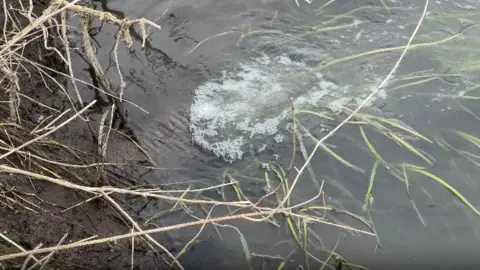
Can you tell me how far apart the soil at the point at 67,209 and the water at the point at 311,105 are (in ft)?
0.66

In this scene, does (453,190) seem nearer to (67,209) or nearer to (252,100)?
(252,100)

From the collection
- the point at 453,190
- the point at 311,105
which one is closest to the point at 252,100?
the point at 311,105

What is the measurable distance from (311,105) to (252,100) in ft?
1.30

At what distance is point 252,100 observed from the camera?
344 centimetres

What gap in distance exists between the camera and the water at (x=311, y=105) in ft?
9.15

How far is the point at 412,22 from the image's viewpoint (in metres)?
3.83

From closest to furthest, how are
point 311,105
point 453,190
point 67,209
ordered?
point 67,209, point 453,190, point 311,105

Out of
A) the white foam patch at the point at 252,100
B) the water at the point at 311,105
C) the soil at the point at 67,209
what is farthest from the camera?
the white foam patch at the point at 252,100

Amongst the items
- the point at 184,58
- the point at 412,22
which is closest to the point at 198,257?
the point at 184,58

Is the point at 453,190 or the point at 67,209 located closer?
the point at 67,209

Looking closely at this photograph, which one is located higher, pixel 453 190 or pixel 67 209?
pixel 67 209

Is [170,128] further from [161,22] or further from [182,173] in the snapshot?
[161,22]

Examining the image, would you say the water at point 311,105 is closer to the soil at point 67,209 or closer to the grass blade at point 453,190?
the grass blade at point 453,190

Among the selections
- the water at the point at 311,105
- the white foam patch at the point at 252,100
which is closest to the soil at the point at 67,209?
the water at the point at 311,105
